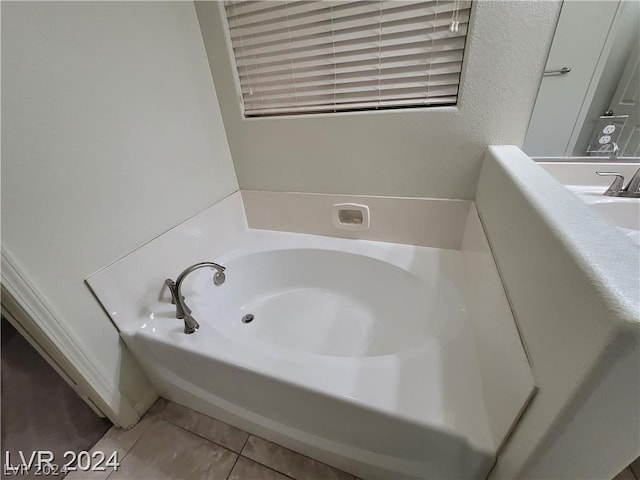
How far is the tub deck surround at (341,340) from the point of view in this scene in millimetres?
652

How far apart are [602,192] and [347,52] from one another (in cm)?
113

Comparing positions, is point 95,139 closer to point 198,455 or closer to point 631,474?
point 198,455

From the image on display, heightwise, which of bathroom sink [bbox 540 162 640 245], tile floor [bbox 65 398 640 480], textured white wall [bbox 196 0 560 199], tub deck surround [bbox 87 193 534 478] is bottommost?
tile floor [bbox 65 398 640 480]

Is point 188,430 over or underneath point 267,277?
underneath

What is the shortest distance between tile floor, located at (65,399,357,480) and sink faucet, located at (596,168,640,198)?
142 centimetres

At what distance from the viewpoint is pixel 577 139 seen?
110cm

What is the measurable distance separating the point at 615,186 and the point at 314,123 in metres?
1.21

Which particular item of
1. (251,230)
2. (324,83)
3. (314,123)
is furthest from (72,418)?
(324,83)

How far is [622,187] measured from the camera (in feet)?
3.30

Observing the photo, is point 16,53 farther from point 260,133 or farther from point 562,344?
point 562,344

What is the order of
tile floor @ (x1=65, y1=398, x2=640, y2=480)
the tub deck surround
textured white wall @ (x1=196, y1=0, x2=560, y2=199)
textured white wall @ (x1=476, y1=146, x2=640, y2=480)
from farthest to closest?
1. tile floor @ (x1=65, y1=398, x2=640, y2=480)
2. textured white wall @ (x1=196, y1=0, x2=560, y2=199)
3. the tub deck surround
4. textured white wall @ (x1=476, y1=146, x2=640, y2=480)

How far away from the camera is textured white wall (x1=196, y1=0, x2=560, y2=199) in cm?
86

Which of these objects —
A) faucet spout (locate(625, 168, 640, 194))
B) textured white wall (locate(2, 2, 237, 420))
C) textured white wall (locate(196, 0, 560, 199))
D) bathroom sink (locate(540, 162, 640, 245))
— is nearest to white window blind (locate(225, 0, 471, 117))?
textured white wall (locate(196, 0, 560, 199))

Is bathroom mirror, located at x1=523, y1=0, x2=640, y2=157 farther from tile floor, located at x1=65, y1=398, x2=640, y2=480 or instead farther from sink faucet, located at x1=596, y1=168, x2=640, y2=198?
tile floor, located at x1=65, y1=398, x2=640, y2=480
